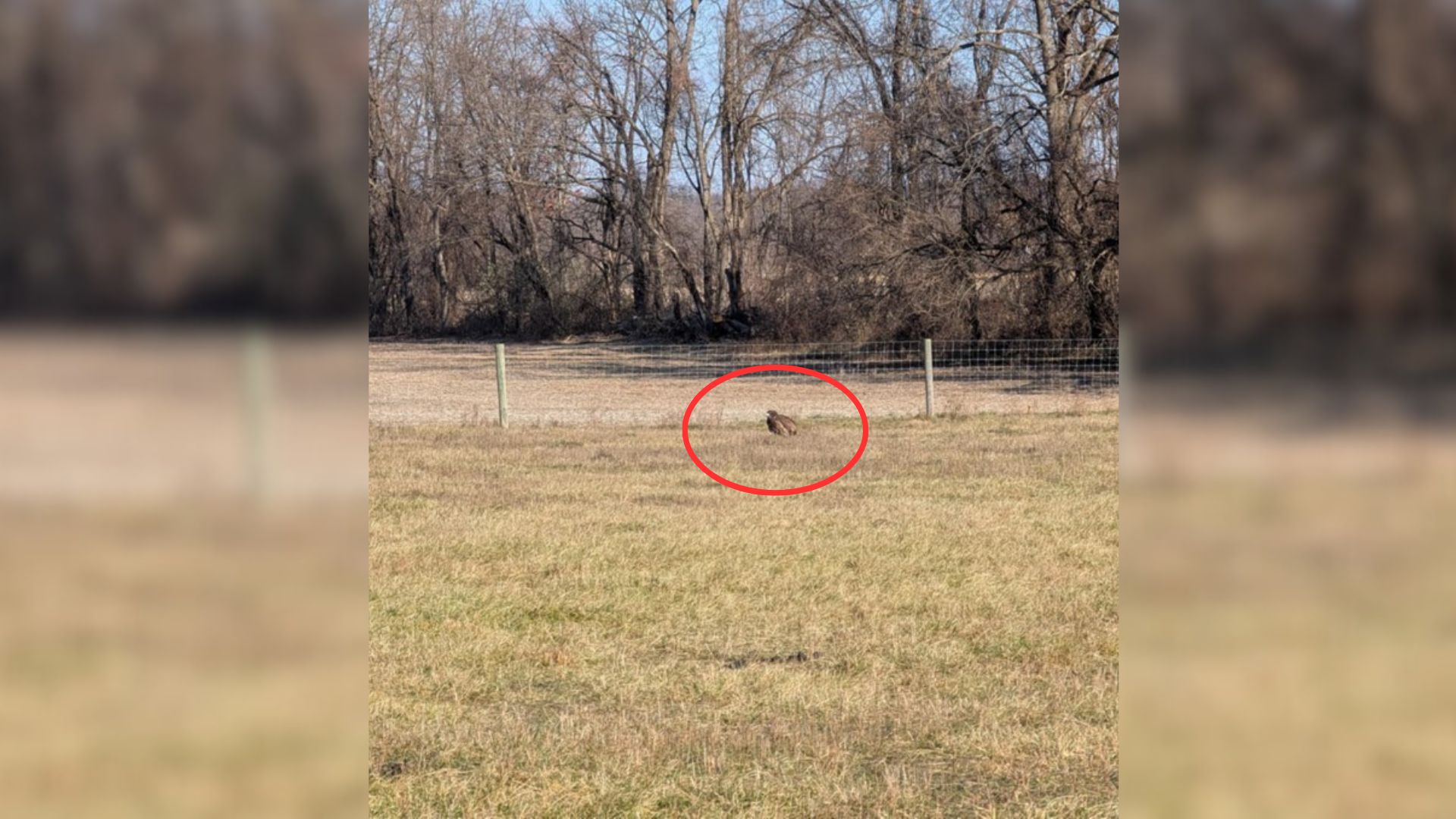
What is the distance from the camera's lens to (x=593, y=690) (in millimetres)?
5211

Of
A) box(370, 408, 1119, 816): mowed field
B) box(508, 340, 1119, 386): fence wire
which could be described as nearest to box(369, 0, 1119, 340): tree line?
box(508, 340, 1119, 386): fence wire

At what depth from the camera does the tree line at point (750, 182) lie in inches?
868

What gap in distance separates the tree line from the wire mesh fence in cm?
73

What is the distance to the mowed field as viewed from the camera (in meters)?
4.06

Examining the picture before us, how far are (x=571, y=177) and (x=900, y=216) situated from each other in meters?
14.8
